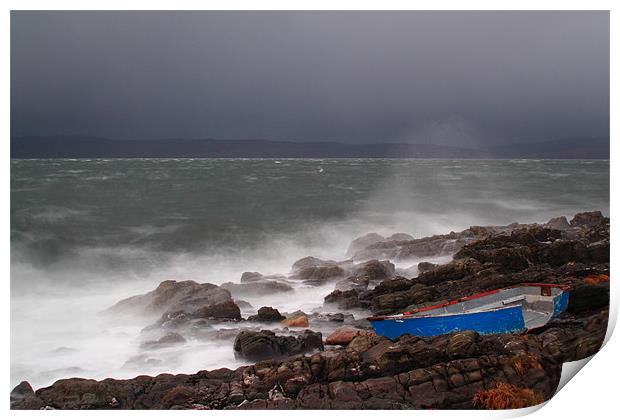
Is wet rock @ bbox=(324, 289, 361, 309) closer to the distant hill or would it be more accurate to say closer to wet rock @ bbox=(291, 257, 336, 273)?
wet rock @ bbox=(291, 257, 336, 273)

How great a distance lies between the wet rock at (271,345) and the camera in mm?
6582

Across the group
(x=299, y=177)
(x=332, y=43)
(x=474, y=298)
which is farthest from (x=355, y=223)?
(x=332, y=43)

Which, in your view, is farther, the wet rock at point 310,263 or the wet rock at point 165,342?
the wet rock at point 310,263

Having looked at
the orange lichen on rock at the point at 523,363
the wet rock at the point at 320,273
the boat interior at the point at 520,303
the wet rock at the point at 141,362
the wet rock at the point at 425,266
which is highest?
the wet rock at the point at 320,273

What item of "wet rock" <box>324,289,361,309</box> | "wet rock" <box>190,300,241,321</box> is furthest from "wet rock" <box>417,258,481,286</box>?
"wet rock" <box>190,300,241,321</box>

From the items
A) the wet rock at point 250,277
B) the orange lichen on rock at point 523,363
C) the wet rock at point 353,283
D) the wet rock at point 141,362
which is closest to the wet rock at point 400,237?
the wet rock at point 353,283

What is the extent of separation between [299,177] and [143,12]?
2439 mm

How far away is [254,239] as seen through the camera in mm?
7074

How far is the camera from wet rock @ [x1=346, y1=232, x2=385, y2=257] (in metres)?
7.07

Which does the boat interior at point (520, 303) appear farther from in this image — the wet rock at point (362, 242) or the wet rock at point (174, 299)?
the wet rock at point (174, 299)

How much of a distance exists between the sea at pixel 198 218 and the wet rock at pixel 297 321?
4.8 inches

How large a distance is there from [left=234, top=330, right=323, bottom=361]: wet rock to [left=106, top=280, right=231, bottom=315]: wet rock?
523mm

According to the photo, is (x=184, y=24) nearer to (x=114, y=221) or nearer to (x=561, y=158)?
(x=114, y=221)

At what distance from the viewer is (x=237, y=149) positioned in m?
7.37
